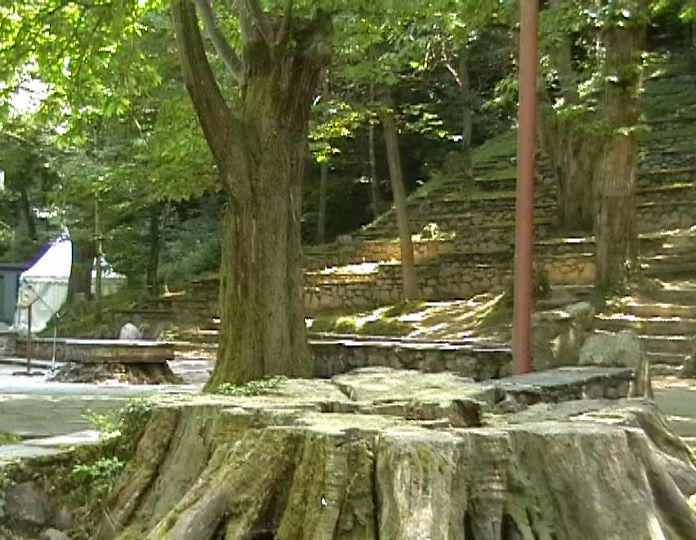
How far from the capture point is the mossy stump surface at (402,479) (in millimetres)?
4164

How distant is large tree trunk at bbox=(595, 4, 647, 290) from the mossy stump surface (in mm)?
11751

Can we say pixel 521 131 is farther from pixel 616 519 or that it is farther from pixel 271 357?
pixel 616 519

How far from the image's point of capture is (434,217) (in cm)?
2523

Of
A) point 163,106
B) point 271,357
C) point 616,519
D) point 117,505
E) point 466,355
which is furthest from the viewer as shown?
point 163,106

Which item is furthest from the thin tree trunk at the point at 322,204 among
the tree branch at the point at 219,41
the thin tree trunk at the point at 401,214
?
the tree branch at the point at 219,41

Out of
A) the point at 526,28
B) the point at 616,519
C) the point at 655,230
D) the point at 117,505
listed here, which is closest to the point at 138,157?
the point at 655,230

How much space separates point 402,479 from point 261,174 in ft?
19.9

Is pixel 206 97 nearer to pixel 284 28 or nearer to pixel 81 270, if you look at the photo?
pixel 284 28

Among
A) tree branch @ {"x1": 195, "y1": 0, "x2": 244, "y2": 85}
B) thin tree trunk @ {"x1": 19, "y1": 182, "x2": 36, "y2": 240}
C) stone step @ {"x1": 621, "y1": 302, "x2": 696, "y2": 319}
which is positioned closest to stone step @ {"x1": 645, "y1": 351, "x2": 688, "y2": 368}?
stone step @ {"x1": 621, "y1": 302, "x2": 696, "y2": 319}

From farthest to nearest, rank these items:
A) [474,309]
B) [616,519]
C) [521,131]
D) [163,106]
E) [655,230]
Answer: [655,230] → [474,309] → [163,106] → [521,131] → [616,519]

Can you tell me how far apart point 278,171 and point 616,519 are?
608 centimetres

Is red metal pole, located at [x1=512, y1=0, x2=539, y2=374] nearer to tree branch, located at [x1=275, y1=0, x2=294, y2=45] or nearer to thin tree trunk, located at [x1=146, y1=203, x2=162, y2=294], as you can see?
tree branch, located at [x1=275, y1=0, x2=294, y2=45]

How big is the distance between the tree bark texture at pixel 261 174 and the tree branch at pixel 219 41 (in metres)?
0.32

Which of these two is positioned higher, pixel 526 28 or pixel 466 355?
pixel 526 28
